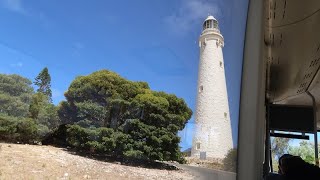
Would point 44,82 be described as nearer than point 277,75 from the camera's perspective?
Yes

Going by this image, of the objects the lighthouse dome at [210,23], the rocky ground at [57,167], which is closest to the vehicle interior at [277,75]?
the lighthouse dome at [210,23]

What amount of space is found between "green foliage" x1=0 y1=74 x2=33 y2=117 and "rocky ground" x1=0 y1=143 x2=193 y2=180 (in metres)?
0.13

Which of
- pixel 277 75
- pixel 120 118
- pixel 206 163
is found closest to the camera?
pixel 206 163

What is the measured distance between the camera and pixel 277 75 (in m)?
2.81

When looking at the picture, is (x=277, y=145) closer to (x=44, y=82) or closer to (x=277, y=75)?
(x=277, y=75)

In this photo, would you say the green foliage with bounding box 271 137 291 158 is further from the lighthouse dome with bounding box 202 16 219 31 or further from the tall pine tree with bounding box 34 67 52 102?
the tall pine tree with bounding box 34 67 52 102

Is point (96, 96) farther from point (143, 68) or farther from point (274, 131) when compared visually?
point (274, 131)

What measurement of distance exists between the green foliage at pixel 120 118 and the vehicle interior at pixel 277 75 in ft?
0.97

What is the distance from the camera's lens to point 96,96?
1.31 meters

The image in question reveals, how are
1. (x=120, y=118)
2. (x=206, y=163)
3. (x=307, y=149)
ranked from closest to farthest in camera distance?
(x=206, y=163) < (x=120, y=118) < (x=307, y=149)

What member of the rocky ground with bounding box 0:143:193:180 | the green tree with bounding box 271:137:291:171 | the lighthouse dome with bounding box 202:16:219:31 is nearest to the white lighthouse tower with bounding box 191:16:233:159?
the lighthouse dome with bounding box 202:16:219:31

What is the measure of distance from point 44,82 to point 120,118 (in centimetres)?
31

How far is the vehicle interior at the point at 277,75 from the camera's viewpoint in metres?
Answer: 1.26

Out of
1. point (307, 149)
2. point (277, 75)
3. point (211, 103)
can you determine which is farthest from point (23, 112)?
point (307, 149)
